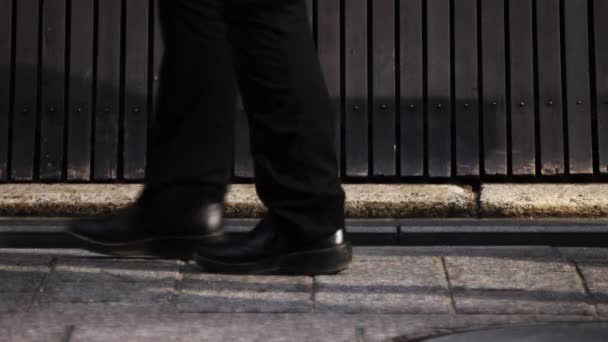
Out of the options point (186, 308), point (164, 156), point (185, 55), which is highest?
point (185, 55)

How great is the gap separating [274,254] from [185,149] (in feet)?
1.07

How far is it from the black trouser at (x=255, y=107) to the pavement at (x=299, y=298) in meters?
0.20

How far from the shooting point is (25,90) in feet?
14.2

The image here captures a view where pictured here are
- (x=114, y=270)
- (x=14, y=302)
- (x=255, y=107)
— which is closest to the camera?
(x=14, y=302)

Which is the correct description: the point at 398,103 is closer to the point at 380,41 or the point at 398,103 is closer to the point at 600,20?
the point at 380,41

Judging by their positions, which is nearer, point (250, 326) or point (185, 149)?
point (250, 326)

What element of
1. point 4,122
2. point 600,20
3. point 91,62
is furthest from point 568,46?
point 4,122

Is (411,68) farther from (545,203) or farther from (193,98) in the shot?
(193,98)

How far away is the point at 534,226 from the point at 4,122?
1.83 meters

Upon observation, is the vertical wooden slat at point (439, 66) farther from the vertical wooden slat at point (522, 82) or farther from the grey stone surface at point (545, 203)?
the grey stone surface at point (545, 203)

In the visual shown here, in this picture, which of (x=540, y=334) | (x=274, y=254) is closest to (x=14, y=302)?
(x=274, y=254)

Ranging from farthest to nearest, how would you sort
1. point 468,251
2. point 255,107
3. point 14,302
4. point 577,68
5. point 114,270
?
1. point 577,68
2. point 468,251
3. point 114,270
4. point 255,107
5. point 14,302

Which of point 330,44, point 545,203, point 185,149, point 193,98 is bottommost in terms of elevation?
point 545,203

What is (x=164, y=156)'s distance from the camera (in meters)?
3.01
